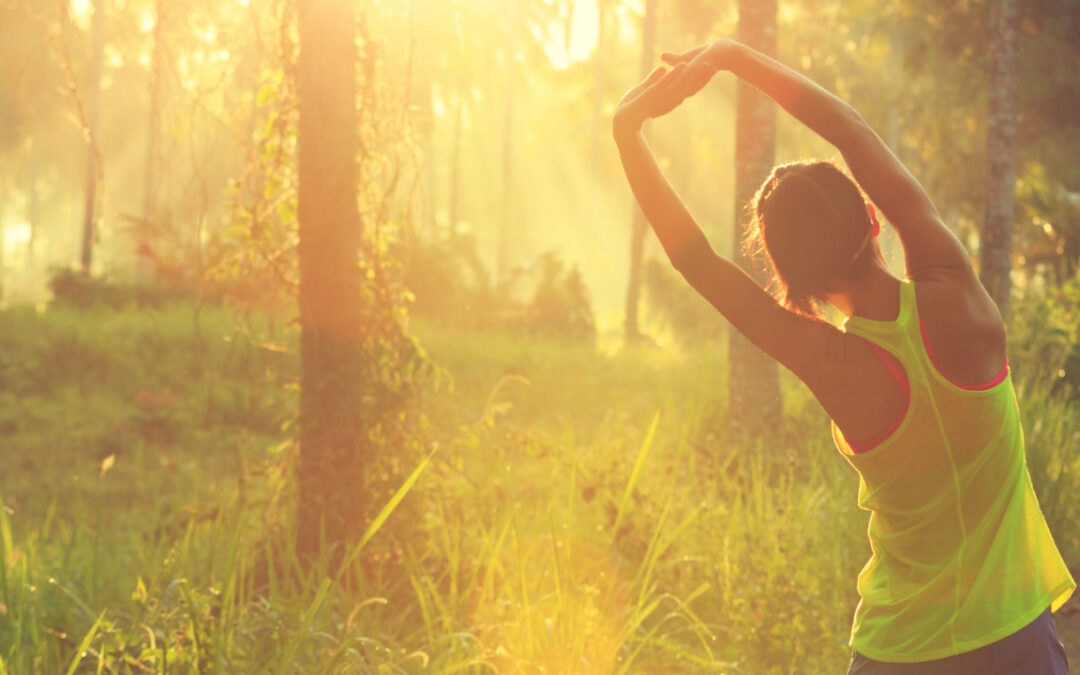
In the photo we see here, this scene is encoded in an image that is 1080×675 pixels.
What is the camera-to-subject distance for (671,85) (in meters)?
2.33

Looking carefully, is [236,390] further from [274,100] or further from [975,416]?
[975,416]

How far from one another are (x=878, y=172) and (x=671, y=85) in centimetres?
52

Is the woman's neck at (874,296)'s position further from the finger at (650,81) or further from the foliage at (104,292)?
the foliage at (104,292)

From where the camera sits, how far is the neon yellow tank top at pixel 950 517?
201cm

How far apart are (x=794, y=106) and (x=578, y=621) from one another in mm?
2493

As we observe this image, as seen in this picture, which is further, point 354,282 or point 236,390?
point 236,390

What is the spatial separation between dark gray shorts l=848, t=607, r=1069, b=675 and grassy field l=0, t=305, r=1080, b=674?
161cm

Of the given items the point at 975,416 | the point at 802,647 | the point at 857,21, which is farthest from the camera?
the point at 857,21

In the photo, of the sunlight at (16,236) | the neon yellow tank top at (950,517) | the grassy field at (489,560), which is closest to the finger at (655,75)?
the neon yellow tank top at (950,517)

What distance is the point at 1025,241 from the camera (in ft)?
60.3

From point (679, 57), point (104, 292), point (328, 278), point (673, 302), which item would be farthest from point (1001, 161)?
point (104, 292)

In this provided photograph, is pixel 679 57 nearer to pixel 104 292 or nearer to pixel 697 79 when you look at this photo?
pixel 697 79

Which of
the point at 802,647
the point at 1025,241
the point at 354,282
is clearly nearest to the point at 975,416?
the point at 802,647

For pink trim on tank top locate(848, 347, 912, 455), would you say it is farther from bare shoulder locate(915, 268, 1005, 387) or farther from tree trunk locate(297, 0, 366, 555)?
tree trunk locate(297, 0, 366, 555)
